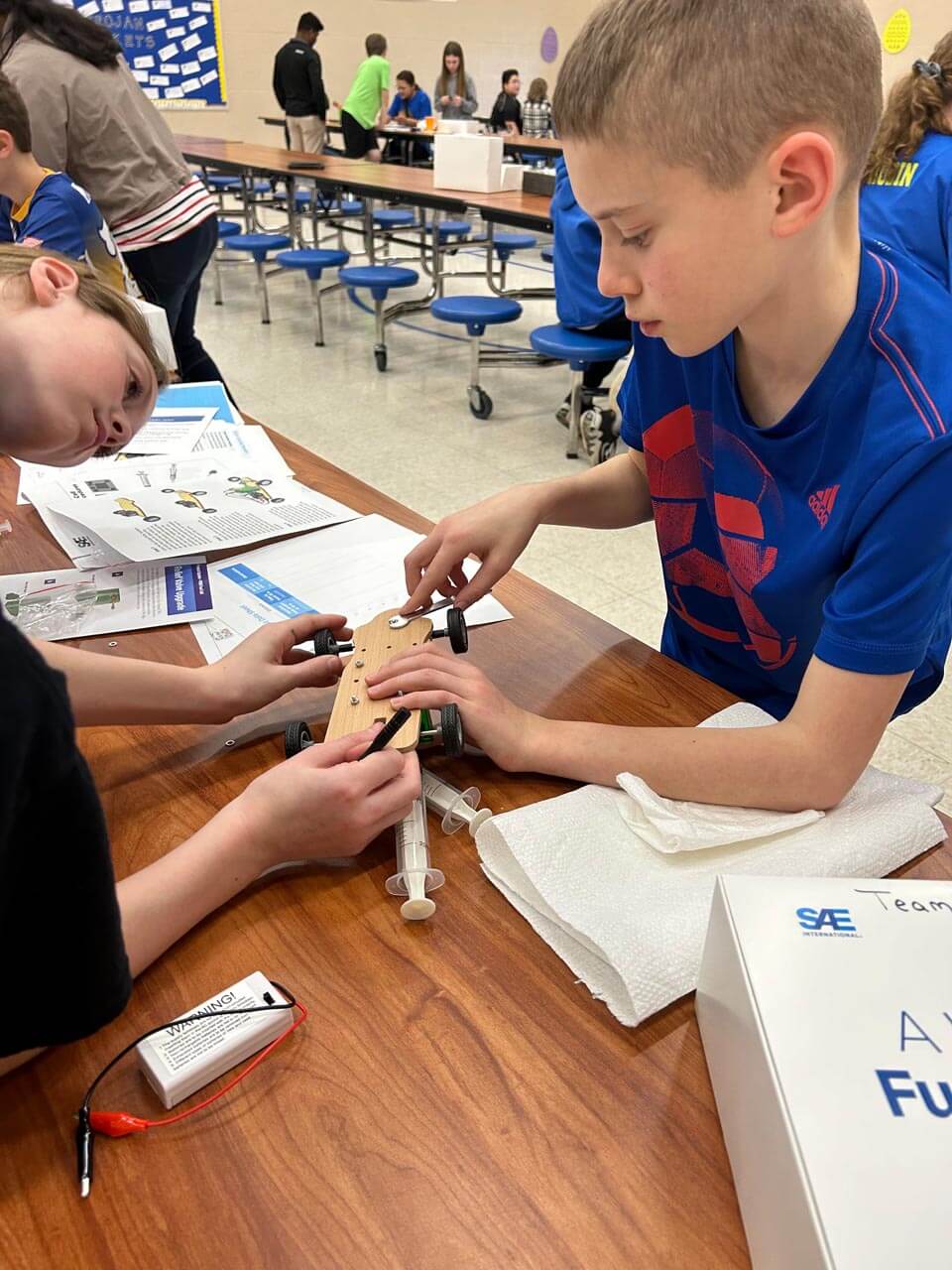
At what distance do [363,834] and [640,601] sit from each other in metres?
1.90

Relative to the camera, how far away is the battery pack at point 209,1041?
0.53 meters

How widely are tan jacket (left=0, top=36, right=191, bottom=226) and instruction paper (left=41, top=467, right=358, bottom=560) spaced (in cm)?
136

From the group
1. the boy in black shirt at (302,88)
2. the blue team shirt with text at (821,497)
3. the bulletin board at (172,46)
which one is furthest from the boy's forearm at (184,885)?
the bulletin board at (172,46)

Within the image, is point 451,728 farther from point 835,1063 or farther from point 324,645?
point 835,1063

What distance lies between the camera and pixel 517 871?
0.67 meters

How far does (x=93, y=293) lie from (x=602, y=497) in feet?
2.09

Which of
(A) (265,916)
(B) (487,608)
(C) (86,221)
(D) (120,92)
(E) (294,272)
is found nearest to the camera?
(A) (265,916)

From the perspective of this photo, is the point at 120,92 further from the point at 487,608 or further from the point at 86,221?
the point at 487,608

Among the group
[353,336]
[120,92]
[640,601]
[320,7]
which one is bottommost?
[640,601]

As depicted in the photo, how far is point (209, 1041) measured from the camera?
1.79 ft

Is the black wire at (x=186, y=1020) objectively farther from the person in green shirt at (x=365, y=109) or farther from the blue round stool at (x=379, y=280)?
the person in green shirt at (x=365, y=109)

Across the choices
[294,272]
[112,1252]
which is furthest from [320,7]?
[112,1252]

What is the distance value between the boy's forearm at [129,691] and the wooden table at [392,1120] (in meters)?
0.15

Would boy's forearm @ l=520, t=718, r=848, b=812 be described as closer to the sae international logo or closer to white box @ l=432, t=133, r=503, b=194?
the sae international logo
